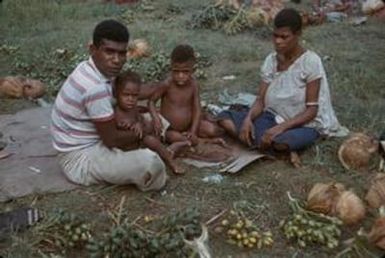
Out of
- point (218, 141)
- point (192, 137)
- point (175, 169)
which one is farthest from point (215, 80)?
point (175, 169)

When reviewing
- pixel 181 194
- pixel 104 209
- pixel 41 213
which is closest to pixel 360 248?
pixel 181 194

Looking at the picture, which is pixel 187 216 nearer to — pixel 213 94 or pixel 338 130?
pixel 338 130

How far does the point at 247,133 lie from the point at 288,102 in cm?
37

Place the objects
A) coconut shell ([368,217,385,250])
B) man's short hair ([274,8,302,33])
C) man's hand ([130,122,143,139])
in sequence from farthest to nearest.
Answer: man's short hair ([274,8,302,33]) → man's hand ([130,122,143,139]) → coconut shell ([368,217,385,250])

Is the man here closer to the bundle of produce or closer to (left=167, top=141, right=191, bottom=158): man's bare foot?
(left=167, top=141, right=191, bottom=158): man's bare foot

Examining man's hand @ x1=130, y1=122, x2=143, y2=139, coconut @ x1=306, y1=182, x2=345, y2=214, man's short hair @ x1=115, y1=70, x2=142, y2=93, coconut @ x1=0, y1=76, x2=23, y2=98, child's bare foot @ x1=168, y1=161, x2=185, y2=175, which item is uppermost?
man's short hair @ x1=115, y1=70, x2=142, y2=93

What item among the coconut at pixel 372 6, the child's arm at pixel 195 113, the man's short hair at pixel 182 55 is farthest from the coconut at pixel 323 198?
the coconut at pixel 372 6

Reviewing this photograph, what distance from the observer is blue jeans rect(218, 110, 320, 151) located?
4.48 metres

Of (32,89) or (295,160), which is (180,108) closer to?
(295,160)

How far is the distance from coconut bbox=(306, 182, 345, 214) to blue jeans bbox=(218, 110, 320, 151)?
29.2 inches

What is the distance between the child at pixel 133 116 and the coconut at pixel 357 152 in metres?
1.13

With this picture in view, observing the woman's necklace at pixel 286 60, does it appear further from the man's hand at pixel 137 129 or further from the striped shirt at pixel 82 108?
the striped shirt at pixel 82 108

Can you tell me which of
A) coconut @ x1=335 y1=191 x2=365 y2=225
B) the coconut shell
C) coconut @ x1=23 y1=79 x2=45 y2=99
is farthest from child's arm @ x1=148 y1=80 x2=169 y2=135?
the coconut shell

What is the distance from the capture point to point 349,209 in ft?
12.0
